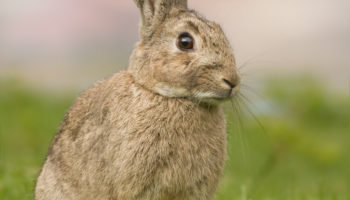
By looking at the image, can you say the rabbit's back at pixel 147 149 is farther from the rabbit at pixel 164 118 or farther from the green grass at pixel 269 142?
the green grass at pixel 269 142

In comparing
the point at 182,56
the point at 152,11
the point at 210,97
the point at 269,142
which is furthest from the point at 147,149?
the point at 269,142

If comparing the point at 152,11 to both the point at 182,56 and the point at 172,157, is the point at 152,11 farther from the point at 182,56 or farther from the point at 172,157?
the point at 172,157

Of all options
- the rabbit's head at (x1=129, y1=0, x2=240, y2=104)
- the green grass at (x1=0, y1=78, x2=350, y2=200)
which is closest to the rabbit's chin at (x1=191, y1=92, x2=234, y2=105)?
the rabbit's head at (x1=129, y1=0, x2=240, y2=104)

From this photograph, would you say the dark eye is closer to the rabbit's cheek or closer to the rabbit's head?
the rabbit's head

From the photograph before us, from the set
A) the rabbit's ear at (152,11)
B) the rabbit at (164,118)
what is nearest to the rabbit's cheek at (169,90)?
the rabbit at (164,118)

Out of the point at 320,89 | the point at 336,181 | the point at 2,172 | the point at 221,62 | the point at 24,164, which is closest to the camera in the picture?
the point at 221,62

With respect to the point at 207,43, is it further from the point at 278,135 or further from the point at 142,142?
the point at 278,135

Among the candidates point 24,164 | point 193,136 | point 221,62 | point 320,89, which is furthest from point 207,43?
point 320,89

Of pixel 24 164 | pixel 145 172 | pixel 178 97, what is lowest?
pixel 24 164
